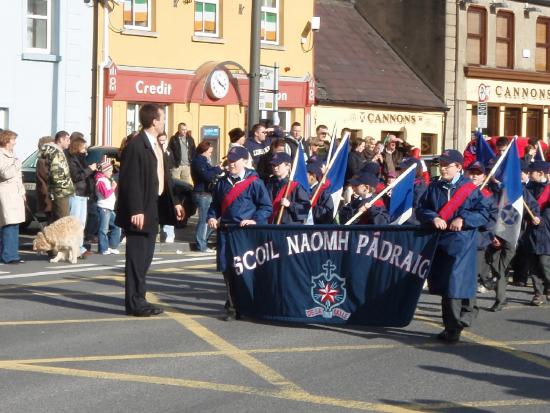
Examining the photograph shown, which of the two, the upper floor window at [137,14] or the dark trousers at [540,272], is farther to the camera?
the upper floor window at [137,14]

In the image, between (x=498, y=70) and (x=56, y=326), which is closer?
(x=56, y=326)

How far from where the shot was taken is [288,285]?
39.4 feet

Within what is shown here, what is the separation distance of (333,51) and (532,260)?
23.7 m

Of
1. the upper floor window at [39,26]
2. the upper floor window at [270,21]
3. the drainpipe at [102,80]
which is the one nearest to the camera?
the upper floor window at [39,26]

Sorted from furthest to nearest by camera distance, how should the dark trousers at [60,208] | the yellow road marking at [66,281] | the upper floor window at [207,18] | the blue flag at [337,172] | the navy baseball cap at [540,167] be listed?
the upper floor window at [207,18]
the dark trousers at [60,208]
the yellow road marking at [66,281]
the blue flag at [337,172]
the navy baseball cap at [540,167]

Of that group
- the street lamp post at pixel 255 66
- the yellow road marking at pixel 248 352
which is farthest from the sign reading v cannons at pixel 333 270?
the street lamp post at pixel 255 66

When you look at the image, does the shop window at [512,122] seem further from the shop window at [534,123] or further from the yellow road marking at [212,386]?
the yellow road marking at [212,386]

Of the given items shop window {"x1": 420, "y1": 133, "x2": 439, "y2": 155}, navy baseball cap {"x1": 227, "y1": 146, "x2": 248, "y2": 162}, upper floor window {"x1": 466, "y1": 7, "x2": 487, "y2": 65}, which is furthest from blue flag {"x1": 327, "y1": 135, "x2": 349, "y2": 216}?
upper floor window {"x1": 466, "y1": 7, "x2": 487, "y2": 65}

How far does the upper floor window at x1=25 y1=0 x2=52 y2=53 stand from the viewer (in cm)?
2855

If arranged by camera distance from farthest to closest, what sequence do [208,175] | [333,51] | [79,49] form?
[333,51] → [79,49] → [208,175]

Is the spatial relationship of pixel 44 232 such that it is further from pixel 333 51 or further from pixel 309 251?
pixel 333 51

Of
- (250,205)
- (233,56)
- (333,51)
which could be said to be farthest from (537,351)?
(333,51)

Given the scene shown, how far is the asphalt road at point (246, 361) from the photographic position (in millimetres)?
8828

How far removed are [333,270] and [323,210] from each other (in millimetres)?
3101
